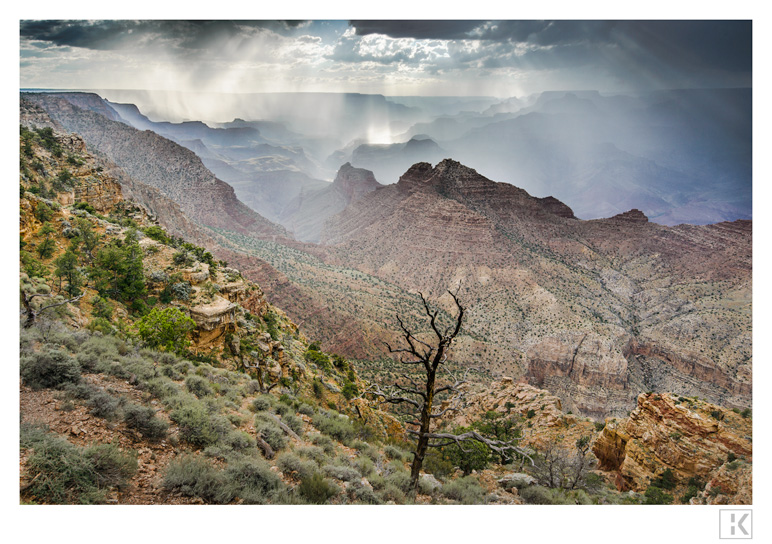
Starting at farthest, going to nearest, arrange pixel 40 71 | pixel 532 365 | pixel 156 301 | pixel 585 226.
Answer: pixel 585 226 → pixel 532 365 → pixel 156 301 → pixel 40 71

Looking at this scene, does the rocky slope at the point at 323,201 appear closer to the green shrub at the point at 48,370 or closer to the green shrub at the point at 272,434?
the green shrub at the point at 272,434

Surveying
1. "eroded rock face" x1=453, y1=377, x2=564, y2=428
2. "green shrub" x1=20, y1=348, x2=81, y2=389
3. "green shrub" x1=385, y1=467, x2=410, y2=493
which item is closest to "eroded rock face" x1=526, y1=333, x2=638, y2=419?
"eroded rock face" x1=453, y1=377, x2=564, y2=428

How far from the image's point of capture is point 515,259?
49125mm

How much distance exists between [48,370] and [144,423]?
1771 millimetres

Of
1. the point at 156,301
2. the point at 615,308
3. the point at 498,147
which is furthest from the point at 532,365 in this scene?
the point at 498,147

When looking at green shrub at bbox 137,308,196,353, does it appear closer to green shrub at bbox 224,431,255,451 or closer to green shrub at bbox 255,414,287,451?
green shrub at bbox 255,414,287,451

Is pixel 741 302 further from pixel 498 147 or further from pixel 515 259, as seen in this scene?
pixel 498 147

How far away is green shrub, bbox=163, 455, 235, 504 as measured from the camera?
430 cm

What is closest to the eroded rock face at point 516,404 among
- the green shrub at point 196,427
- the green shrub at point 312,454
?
the green shrub at point 312,454

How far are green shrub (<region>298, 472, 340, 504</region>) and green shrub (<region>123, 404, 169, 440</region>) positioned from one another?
2.12 meters

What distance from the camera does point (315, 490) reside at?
16.3ft

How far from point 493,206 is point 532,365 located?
32737 mm

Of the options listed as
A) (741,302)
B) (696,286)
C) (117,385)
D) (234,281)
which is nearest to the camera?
(117,385)

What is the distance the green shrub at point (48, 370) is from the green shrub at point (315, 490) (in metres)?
3.74
